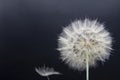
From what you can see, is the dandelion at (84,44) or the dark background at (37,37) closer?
the dandelion at (84,44)

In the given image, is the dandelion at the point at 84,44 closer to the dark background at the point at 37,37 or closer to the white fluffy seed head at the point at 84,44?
the white fluffy seed head at the point at 84,44

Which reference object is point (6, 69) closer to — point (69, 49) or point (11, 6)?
point (11, 6)

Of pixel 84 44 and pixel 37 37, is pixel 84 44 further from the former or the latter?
pixel 37 37

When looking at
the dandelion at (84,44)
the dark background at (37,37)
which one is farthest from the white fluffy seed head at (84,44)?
the dark background at (37,37)

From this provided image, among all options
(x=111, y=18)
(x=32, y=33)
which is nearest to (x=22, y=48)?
(x=32, y=33)

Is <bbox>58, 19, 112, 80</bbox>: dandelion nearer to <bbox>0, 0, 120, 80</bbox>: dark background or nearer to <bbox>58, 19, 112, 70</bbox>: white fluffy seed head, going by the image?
<bbox>58, 19, 112, 70</bbox>: white fluffy seed head

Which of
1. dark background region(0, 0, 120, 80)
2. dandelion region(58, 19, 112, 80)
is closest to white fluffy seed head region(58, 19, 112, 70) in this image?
dandelion region(58, 19, 112, 80)
